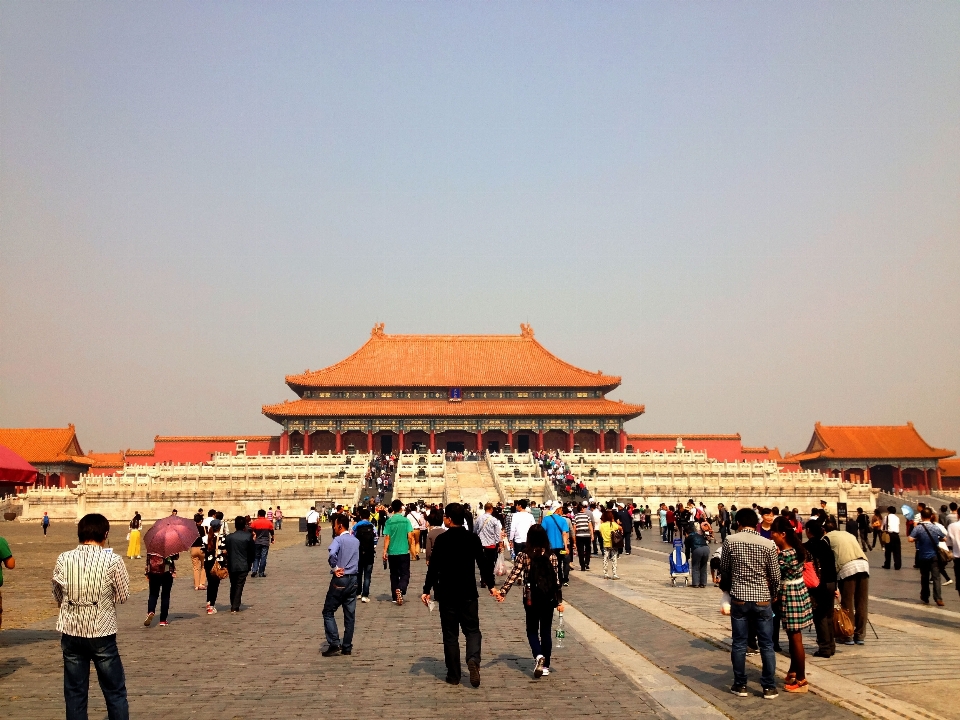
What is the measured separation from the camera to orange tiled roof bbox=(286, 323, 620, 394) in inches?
2409

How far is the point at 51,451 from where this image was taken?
5928 centimetres

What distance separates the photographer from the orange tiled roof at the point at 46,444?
2303 inches

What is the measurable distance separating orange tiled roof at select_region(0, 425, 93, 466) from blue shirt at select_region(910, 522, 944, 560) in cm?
5753

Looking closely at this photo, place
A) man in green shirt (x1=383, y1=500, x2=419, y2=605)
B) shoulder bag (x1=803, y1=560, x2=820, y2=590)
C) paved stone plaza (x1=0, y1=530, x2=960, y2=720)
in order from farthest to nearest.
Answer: man in green shirt (x1=383, y1=500, x2=419, y2=605)
shoulder bag (x1=803, y1=560, x2=820, y2=590)
paved stone plaza (x1=0, y1=530, x2=960, y2=720)

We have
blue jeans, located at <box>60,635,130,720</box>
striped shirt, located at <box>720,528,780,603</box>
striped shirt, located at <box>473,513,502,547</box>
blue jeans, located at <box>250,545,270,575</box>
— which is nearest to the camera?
blue jeans, located at <box>60,635,130,720</box>

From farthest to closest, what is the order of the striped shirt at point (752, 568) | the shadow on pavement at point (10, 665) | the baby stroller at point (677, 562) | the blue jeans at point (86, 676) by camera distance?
the baby stroller at point (677, 562), the shadow on pavement at point (10, 665), the striped shirt at point (752, 568), the blue jeans at point (86, 676)

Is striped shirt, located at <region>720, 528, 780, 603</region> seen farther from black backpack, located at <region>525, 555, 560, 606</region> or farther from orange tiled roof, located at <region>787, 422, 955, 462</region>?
orange tiled roof, located at <region>787, 422, 955, 462</region>

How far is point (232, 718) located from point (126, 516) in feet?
115

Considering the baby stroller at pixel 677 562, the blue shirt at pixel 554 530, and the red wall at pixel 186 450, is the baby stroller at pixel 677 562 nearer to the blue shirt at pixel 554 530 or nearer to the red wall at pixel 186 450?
the blue shirt at pixel 554 530

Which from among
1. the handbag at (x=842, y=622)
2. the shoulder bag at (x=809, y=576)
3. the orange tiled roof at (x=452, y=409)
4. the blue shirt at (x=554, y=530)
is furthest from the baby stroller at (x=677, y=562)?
the orange tiled roof at (x=452, y=409)

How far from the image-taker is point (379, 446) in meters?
60.0

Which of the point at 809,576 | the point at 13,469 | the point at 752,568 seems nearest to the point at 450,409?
the point at 13,469

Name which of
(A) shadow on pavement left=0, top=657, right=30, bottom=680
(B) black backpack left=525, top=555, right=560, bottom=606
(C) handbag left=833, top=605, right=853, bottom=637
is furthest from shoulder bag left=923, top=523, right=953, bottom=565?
(A) shadow on pavement left=0, top=657, right=30, bottom=680

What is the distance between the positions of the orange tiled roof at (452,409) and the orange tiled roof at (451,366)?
1413 millimetres
